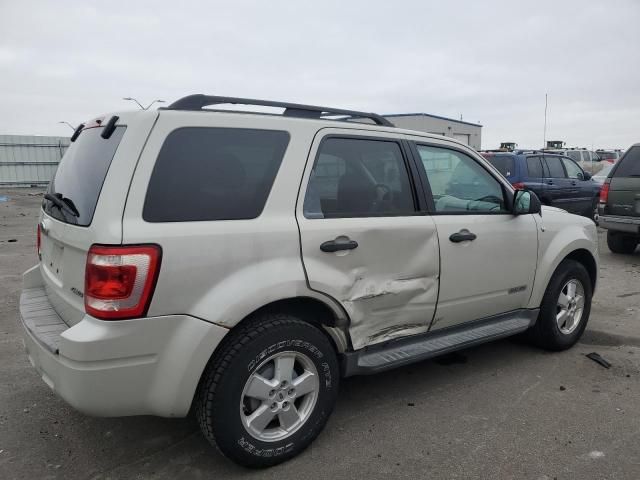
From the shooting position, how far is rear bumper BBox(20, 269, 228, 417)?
2.25 meters

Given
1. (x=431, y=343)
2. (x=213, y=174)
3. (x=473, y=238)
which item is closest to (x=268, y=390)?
(x=213, y=174)

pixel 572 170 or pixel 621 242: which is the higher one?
pixel 572 170

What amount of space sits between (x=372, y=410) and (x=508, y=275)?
1.41 m

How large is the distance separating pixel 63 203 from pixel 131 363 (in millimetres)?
981

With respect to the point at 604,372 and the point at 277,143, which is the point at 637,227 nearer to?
the point at 604,372

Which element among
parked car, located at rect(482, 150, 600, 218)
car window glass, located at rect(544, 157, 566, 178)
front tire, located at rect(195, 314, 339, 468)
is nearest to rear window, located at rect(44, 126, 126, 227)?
front tire, located at rect(195, 314, 339, 468)

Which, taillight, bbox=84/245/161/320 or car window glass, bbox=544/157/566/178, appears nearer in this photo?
taillight, bbox=84/245/161/320

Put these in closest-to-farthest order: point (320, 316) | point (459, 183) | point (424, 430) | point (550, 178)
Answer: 1. point (320, 316)
2. point (424, 430)
3. point (459, 183)
4. point (550, 178)

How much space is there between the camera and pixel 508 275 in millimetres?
3777

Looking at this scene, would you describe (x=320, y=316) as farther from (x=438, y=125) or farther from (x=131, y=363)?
(x=438, y=125)

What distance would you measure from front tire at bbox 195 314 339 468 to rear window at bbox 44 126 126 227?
943 millimetres

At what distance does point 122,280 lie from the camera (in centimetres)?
225

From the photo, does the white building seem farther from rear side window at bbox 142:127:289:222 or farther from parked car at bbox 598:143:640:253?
rear side window at bbox 142:127:289:222

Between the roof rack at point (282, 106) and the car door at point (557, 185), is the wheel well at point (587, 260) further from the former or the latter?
the car door at point (557, 185)
